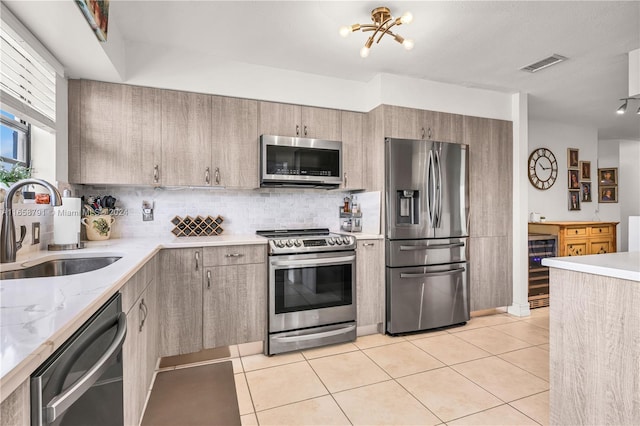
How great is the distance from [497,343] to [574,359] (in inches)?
58.5

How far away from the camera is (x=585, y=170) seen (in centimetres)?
544

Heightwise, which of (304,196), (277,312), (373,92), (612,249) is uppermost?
(373,92)

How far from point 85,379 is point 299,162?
2.42 meters

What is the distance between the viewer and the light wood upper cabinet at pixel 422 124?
10.6ft

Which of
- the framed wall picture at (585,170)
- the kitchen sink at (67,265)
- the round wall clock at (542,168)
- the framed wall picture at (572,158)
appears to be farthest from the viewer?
the framed wall picture at (585,170)

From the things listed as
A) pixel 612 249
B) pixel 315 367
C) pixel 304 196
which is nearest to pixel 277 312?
pixel 315 367

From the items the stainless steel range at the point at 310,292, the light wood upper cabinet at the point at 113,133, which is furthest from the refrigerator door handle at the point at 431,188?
the light wood upper cabinet at the point at 113,133

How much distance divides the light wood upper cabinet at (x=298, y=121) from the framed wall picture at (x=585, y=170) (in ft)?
14.8

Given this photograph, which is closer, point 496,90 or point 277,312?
point 277,312

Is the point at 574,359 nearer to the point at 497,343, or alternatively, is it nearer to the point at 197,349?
the point at 497,343

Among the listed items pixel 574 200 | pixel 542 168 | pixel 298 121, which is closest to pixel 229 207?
pixel 298 121

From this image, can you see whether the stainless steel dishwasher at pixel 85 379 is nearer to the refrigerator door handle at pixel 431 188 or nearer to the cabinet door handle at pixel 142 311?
the cabinet door handle at pixel 142 311

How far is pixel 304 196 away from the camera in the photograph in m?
3.50

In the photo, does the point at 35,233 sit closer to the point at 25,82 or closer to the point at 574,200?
the point at 25,82
